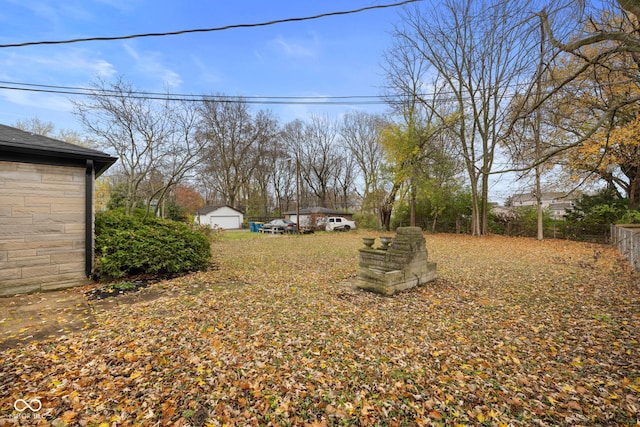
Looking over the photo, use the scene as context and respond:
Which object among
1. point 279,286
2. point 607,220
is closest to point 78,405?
point 279,286

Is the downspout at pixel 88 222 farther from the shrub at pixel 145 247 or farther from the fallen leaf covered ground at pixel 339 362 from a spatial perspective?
the fallen leaf covered ground at pixel 339 362

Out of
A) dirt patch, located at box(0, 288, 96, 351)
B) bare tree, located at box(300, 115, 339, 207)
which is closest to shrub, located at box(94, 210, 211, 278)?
dirt patch, located at box(0, 288, 96, 351)

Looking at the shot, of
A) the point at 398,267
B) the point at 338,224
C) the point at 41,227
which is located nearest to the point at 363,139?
the point at 338,224

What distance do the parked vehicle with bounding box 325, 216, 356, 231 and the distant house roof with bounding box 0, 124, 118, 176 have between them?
1746 centimetres

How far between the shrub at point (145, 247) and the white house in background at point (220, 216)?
2153 cm

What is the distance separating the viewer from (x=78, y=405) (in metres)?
2.23

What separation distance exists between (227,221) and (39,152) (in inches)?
957

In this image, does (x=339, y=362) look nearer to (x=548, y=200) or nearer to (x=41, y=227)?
(x=41, y=227)

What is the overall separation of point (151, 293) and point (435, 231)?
1879 cm

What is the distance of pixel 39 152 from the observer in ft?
16.9

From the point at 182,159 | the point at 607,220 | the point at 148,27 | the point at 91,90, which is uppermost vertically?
the point at 91,90

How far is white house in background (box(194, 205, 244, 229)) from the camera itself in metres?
28.2

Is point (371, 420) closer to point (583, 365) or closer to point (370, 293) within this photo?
point (583, 365)

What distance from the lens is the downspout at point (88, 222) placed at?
5.68m
